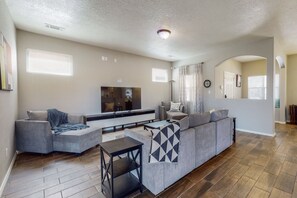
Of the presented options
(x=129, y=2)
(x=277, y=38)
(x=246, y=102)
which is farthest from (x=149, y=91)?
(x=277, y=38)

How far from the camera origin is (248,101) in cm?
464

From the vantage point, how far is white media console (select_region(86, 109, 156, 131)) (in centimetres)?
443

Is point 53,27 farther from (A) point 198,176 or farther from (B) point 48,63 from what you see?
(A) point 198,176

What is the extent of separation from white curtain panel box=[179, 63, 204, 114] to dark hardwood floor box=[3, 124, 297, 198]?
9.46ft

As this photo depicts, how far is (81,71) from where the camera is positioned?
4.50 metres

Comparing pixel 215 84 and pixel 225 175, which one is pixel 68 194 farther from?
pixel 215 84

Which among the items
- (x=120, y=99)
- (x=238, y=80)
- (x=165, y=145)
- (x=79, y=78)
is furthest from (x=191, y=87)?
(x=165, y=145)

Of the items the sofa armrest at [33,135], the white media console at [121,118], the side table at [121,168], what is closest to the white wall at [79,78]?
the white media console at [121,118]

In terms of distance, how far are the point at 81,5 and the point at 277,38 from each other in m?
5.07

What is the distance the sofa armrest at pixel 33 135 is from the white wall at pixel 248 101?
17.3ft

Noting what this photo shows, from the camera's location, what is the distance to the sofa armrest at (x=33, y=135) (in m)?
2.97

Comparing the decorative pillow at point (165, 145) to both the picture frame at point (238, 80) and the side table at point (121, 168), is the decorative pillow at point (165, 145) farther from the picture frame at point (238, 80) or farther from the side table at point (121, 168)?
the picture frame at point (238, 80)

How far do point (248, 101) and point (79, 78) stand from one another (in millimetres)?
5341

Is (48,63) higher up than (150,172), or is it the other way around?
(48,63)
